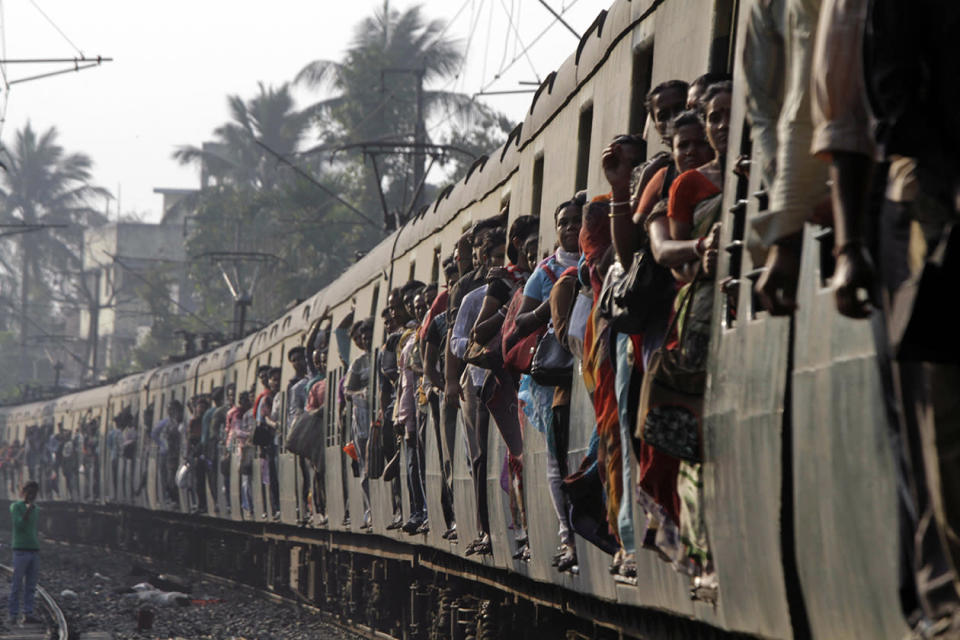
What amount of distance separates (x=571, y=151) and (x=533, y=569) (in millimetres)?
2065

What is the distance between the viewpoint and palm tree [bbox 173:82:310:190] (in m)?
67.9

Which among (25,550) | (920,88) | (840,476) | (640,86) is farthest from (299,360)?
(920,88)

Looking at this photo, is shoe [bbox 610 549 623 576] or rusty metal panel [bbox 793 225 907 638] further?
shoe [bbox 610 549 623 576]

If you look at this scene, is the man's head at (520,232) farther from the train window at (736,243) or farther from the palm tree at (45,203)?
the palm tree at (45,203)

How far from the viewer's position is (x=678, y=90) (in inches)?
220

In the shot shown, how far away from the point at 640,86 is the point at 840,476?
356 centimetres

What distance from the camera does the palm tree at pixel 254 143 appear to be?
67938 mm

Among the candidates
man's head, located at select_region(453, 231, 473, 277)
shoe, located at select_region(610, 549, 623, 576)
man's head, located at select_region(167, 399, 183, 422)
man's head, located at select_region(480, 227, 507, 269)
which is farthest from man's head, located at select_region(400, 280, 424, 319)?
man's head, located at select_region(167, 399, 183, 422)

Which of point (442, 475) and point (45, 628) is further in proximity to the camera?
point (45, 628)

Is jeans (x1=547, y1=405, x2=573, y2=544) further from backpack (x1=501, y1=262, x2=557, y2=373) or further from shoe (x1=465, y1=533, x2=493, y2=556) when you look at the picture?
shoe (x1=465, y1=533, x2=493, y2=556)

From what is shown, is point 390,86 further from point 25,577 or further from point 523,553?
point 523,553

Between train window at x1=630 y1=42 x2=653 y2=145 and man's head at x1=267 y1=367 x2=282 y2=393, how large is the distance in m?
15.2

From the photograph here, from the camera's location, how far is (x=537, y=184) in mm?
9461

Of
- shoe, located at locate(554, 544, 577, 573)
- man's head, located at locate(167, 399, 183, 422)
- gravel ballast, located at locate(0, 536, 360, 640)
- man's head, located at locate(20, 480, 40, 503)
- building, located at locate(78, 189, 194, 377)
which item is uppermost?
building, located at locate(78, 189, 194, 377)
